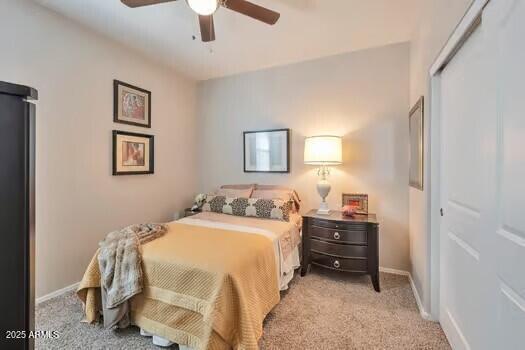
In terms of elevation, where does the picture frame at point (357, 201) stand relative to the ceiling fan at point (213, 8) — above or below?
below

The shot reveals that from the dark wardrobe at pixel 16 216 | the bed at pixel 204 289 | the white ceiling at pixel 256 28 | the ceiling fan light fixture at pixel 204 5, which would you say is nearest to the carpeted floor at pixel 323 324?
the bed at pixel 204 289

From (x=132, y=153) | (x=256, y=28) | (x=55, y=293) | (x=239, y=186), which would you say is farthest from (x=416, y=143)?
(x=55, y=293)

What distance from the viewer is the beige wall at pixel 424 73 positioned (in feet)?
5.15

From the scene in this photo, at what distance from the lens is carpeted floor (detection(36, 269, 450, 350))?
5.42 feet

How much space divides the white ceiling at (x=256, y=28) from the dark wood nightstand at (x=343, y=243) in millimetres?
1956

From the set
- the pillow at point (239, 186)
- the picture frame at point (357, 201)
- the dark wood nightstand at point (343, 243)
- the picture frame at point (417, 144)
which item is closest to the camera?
the picture frame at point (417, 144)

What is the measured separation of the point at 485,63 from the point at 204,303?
78.3 inches

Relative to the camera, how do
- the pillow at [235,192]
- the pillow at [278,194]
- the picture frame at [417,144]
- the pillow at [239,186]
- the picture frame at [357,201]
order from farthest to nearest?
the pillow at [239,186]
the pillow at [235,192]
the pillow at [278,194]
the picture frame at [357,201]
the picture frame at [417,144]

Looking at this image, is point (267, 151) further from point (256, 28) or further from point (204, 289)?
point (204, 289)

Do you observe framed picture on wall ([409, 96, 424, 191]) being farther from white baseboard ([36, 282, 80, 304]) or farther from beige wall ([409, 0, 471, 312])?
white baseboard ([36, 282, 80, 304])

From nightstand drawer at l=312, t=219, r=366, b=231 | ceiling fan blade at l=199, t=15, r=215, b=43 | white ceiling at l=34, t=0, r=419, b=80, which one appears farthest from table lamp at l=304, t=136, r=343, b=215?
ceiling fan blade at l=199, t=15, r=215, b=43

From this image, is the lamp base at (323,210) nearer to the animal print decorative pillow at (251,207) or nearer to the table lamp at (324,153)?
the table lamp at (324,153)

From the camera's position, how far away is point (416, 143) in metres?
2.28

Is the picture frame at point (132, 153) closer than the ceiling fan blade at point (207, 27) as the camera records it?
No
